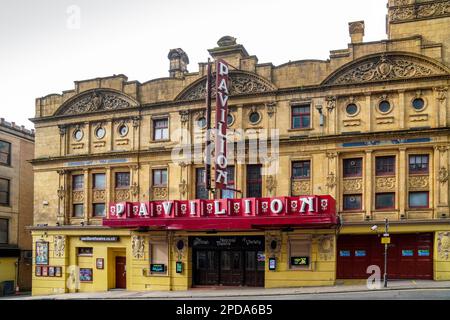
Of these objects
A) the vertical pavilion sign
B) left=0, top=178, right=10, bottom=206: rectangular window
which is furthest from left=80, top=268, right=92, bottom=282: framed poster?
left=0, top=178, right=10, bottom=206: rectangular window

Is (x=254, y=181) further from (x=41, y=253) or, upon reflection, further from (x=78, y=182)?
(x=41, y=253)

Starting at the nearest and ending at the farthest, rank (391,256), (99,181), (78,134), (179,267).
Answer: (391,256) → (179,267) → (99,181) → (78,134)

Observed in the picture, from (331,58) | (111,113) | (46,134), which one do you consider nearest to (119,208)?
(111,113)

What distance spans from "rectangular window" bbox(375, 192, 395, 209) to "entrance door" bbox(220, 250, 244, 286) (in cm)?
923

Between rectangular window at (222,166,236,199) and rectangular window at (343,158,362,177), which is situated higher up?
rectangular window at (343,158,362,177)

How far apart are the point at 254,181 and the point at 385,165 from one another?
8257mm

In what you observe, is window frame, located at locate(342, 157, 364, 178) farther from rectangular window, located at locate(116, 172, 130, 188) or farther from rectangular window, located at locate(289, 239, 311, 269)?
rectangular window, located at locate(116, 172, 130, 188)

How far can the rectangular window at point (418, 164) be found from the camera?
94.9 ft

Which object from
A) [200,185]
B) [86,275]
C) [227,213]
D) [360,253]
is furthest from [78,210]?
[360,253]

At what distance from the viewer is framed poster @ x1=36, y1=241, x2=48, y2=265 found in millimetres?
37312

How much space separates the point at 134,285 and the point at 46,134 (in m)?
14.1

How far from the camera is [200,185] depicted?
33594 mm

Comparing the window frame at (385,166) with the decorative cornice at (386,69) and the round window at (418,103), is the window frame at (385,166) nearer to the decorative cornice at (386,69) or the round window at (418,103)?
the round window at (418,103)
